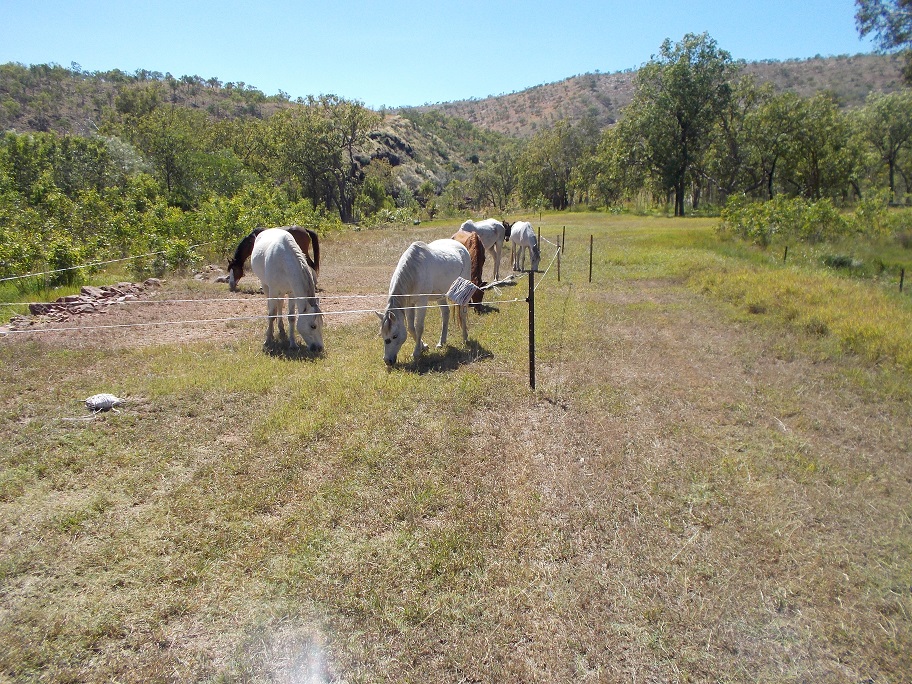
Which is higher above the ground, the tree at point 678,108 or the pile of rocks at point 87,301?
the tree at point 678,108

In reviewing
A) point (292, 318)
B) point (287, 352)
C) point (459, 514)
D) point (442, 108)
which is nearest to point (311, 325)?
point (292, 318)

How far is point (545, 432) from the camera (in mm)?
5980

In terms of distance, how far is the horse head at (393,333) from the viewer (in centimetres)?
779

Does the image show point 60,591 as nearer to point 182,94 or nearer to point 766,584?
point 766,584

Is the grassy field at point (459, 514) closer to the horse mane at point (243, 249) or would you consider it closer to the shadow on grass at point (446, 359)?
the shadow on grass at point (446, 359)

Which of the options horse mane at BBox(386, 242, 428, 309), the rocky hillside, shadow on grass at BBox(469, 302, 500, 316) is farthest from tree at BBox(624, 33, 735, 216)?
the rocky hillside

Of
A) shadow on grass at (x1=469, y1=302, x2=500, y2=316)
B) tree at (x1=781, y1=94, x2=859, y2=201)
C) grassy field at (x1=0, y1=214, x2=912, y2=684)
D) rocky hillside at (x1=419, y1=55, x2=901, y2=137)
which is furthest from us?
rocky hillside at (x1=419, y1=55, x2=901, y2=137)

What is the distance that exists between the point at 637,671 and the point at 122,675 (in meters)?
2.94

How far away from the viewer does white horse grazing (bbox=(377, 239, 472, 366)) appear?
785 cm

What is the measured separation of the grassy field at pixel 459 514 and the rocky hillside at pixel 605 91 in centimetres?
10079

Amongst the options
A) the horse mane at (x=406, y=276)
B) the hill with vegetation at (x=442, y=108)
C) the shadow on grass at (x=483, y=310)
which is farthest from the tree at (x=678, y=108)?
the horse mane at (x=406, y=276)

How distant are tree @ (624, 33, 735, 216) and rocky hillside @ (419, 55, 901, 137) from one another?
59.5 metres

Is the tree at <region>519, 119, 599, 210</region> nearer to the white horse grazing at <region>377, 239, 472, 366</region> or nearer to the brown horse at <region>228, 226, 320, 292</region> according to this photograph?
the brown horse at <region>228, 226, 320, 292</region>

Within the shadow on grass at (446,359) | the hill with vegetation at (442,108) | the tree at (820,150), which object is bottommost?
the shadow on grass at (446,359)
